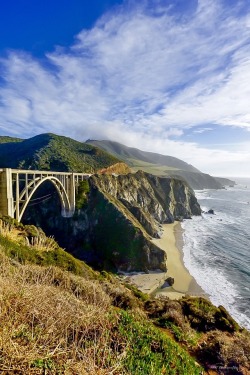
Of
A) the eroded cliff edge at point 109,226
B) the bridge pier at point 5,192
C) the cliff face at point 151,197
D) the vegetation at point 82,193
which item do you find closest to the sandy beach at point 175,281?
the eroded cliff edge at point 109,226

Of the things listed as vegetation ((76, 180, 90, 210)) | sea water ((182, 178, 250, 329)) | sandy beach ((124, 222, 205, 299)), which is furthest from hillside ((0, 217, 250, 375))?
vegetation ((76, 180, 90, 210))

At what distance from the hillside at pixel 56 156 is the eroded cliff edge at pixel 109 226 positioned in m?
12.6

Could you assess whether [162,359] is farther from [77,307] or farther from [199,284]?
[199,284]

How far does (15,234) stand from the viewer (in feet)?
59.8

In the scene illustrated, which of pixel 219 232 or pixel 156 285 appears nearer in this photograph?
pixel 156 285

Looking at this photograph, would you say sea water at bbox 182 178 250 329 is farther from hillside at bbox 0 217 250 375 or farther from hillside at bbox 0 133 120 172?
hillside at bbox 0 133 120 172

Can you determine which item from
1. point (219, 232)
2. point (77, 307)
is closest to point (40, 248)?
point (77, 307)

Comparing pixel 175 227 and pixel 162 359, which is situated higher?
pixel 162 359

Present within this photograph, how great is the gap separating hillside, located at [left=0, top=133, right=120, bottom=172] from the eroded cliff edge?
494 inches

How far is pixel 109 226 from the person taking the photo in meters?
38.6

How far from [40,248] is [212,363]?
12.3m

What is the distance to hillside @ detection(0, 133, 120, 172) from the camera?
61.7m

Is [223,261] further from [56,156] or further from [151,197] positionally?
[56,156]

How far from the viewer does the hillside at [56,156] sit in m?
61.7
